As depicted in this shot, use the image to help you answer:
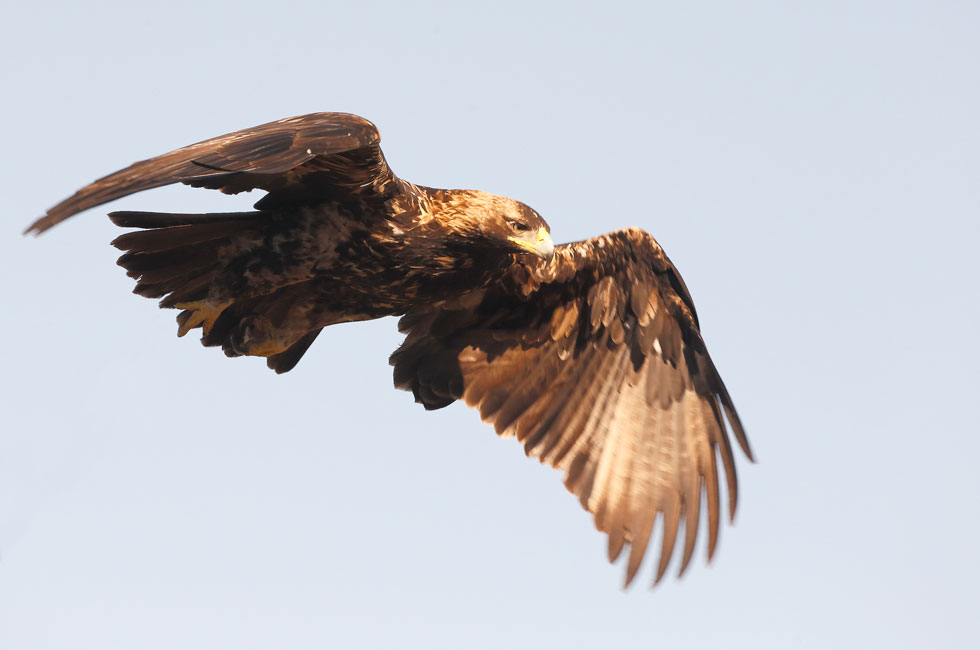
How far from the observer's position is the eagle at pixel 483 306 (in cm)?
842

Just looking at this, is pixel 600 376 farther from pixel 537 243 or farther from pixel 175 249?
pixel 175 249

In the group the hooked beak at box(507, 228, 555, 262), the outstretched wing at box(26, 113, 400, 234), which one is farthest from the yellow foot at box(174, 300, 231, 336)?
the hooked beak at box(507, 228, 555, 262)

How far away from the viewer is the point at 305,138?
24.2 ft

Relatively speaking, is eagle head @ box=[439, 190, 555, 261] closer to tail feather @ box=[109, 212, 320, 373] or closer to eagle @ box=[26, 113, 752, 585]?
Answer: eagle @ box=[26, 113, 752, 585]

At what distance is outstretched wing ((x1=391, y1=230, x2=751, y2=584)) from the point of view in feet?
31.4

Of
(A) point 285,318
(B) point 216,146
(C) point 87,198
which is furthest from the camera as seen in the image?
(A) point 285,318

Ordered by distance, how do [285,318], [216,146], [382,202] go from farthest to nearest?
[285,318] → [382,202] → [216,146]

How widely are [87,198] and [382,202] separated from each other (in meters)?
2.10

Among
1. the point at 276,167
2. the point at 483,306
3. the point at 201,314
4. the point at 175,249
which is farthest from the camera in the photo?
the point at 483,306

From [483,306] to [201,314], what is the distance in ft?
7.08

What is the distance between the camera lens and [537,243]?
8.62 meters

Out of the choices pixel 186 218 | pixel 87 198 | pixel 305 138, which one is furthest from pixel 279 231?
pixel 87 198

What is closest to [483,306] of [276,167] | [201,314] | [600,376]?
[600,376]

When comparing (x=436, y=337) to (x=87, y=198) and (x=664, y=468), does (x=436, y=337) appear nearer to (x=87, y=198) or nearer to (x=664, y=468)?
(x=664, y=468)
